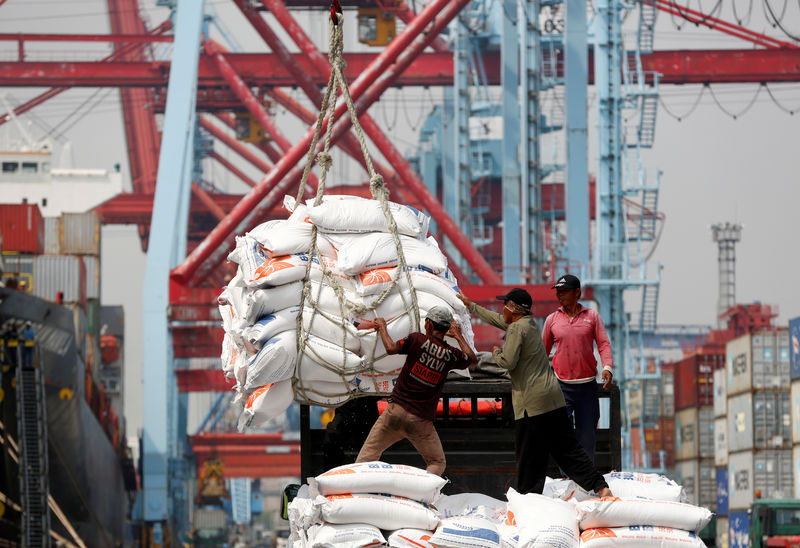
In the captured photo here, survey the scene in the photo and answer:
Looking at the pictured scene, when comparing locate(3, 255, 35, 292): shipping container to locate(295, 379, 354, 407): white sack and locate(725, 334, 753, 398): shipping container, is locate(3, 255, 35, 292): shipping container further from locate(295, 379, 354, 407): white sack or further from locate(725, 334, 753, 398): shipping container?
locate(295, 379, 354, 407): white sack

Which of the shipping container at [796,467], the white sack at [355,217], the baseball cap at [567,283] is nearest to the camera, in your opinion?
the baseball cap at [567,283]

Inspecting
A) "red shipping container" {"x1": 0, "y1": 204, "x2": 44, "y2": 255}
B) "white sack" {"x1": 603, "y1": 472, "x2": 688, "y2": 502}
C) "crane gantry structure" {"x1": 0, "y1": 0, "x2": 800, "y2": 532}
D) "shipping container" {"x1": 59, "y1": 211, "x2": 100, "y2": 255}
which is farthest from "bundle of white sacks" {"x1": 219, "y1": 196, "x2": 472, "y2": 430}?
"shipping container" {"x1": 59, "y1": 211, "x2": 100, "y2": 255}

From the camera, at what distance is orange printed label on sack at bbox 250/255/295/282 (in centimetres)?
892

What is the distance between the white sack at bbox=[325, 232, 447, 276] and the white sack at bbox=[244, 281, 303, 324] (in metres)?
0.39

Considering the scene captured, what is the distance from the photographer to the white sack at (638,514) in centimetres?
754

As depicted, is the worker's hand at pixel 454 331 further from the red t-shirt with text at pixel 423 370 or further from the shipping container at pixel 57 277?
the shipping container at pixel 57 277

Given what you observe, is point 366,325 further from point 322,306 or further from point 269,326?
point 269,326

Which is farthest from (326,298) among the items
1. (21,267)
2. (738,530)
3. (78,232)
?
(78,232)

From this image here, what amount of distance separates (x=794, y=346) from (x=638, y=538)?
39206 mm

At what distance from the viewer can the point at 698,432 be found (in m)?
62.8

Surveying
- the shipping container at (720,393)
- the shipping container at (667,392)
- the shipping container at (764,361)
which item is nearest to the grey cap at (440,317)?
the shipping container at (764,361)

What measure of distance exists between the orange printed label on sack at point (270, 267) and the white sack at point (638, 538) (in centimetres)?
273

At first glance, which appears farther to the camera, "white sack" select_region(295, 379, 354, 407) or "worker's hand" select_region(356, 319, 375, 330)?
"white sack" select_region(295, 379, 354, 407)

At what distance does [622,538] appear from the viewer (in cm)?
744
